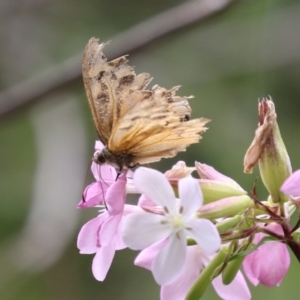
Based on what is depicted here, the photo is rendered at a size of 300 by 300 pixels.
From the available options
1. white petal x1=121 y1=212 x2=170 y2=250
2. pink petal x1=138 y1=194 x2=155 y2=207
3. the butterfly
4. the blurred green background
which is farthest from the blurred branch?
white petal x1=121 y1=212 x2=170 y2=250

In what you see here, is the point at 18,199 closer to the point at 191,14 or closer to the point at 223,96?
the point at 223,96

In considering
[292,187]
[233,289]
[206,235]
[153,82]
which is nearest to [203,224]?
[206,235]

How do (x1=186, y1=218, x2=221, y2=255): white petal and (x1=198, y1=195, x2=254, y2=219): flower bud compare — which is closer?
(x1=186, y1=218, x2=221, y2=255): white petal

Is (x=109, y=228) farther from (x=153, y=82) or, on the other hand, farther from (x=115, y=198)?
(x=153, y=82)

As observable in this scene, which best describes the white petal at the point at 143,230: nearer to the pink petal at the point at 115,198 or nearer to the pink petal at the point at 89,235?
the pink petal at the point at 115,198

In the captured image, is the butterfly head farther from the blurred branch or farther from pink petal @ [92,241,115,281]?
the blurred branch

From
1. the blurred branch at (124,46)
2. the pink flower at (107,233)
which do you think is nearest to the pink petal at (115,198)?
the pink flower at (107,233)
